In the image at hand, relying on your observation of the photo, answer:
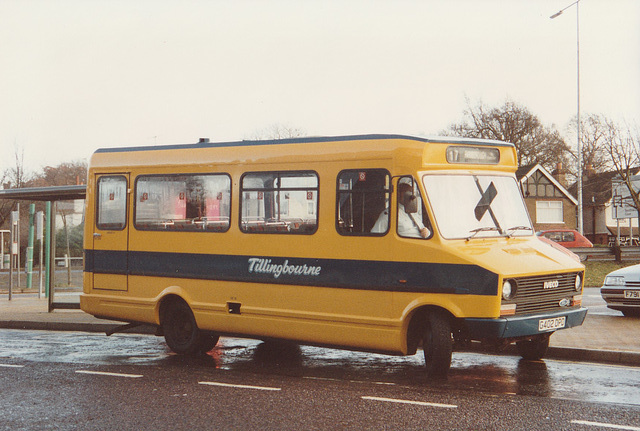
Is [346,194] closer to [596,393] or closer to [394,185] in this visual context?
[394,185]

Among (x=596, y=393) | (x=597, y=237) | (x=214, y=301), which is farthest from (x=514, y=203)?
(x=597, y=237)

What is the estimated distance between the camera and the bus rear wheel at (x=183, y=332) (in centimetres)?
1135

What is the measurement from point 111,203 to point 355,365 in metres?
4.58

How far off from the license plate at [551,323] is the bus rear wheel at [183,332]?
15.0 ft

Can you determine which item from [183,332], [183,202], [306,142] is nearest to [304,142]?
[306,142]

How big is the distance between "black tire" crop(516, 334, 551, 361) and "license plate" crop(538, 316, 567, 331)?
0.85 meters

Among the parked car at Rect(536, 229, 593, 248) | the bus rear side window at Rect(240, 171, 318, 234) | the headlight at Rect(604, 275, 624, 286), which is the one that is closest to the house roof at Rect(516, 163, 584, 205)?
the parked car at Rect(536, 229, 593, 248)

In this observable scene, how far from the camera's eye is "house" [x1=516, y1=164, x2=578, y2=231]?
6894 centimetres

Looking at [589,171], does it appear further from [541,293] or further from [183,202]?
[541,293]

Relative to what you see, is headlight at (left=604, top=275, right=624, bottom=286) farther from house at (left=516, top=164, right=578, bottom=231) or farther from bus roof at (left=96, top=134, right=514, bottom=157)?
house at (left=516, top=164, right=578, bottom=231)

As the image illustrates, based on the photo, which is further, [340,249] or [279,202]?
[279,202]

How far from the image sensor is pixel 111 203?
40.4ft

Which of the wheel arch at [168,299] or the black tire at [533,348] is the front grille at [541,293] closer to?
the black tire at [533,348]

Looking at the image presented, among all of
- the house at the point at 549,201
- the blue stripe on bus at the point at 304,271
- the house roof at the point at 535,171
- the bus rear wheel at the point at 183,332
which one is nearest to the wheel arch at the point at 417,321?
the blue stripe on bus at the point at 304,271
